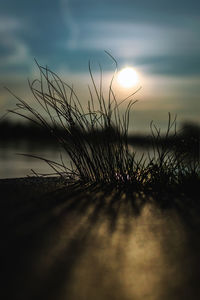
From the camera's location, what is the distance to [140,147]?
8.52 ft

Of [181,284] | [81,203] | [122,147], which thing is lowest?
[181,284]

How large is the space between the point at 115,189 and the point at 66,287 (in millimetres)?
1286

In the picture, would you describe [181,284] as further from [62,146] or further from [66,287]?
[62,146]

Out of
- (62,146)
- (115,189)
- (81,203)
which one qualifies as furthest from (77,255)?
(62,146)

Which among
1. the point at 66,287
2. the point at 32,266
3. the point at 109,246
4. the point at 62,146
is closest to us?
the point at 66,287

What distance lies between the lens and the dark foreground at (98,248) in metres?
0.95

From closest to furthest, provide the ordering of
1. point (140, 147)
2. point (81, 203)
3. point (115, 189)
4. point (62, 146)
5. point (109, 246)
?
point (109, 246) → point (81, 203) → point (115, 189) → point (62, 146) → point (140, 147)

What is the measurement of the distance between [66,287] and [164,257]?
0.33 meters

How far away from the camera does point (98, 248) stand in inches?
47.4

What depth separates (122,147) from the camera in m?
2.42

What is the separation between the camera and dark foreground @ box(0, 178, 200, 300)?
950 mm

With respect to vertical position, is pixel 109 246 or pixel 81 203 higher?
pixel 81 203

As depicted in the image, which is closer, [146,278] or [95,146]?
[146,278]

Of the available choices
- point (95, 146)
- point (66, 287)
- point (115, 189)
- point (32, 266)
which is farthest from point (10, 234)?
point (95, 146)
